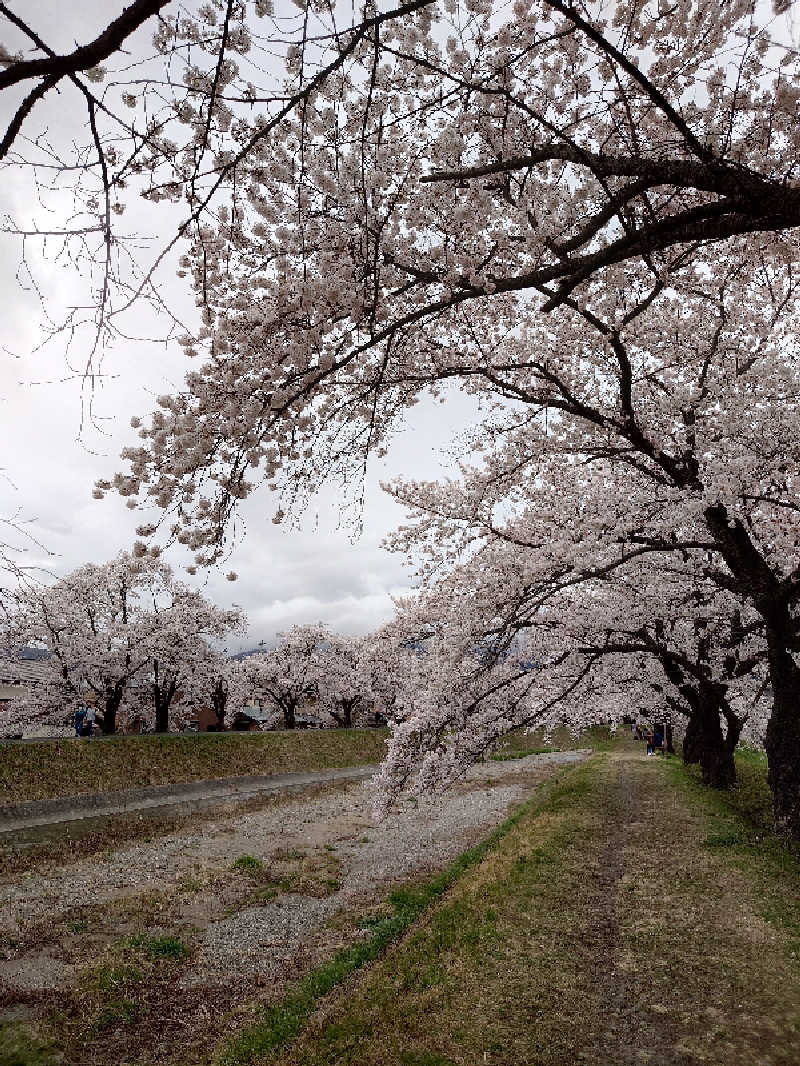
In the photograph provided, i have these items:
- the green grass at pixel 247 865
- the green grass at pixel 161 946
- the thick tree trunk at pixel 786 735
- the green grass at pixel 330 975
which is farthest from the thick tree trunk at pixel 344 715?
the thick tree trunk at pixel 786 735

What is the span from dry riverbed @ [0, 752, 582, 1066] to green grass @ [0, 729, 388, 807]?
4629 millimetres

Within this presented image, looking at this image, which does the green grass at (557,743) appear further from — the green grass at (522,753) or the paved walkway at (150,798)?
the paved walkway at (150,798)

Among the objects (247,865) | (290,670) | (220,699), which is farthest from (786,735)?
(290,670)

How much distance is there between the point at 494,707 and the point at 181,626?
2937 centimetres

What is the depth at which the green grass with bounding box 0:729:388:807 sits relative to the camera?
2123cm

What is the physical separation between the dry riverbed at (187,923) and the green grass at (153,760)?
4.63m

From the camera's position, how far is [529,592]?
12359 mm

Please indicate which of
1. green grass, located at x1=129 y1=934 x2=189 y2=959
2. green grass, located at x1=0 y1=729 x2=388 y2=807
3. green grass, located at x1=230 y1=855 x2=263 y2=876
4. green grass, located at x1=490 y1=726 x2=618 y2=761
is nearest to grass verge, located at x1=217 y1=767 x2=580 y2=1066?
green grass, located at x1=129 y1=934 x2=189 y2=959

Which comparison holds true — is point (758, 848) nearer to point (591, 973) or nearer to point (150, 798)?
point (591, 973)

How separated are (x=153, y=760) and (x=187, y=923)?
16620 millimetres

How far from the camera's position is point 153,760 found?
26453 millimetres

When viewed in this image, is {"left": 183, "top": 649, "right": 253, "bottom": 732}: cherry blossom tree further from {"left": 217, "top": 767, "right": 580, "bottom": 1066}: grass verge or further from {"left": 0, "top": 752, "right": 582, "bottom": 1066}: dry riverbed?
{"left": 217, "top": 767, "right": 580, "bottom": 1066}: grass verge

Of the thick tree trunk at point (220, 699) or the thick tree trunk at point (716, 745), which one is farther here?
the thick tree trunk at point (220, 699)

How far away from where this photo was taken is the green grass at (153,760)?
21.2 metres
